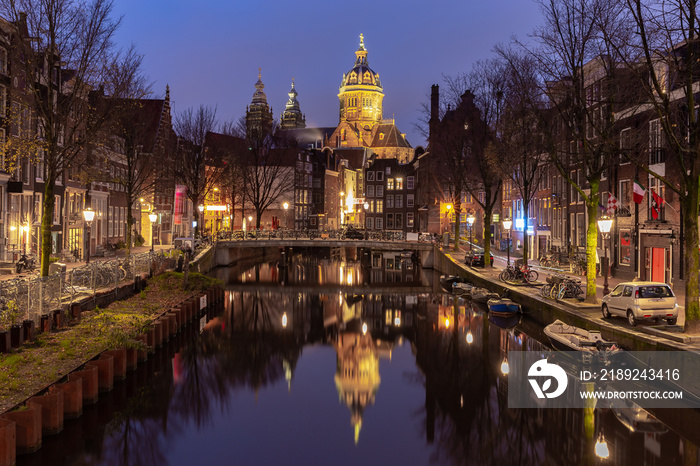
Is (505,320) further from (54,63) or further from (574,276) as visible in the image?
(54,63)

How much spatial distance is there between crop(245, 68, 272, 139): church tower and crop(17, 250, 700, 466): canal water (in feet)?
138

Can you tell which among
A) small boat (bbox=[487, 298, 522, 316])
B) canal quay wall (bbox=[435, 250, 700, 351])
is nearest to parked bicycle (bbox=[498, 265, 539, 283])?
canal quay wall (bbox=[435, 250, 700, 351])

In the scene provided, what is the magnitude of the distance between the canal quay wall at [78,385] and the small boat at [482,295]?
17644mm

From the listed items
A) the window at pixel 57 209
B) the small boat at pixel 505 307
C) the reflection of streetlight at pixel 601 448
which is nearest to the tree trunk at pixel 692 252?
the reflection of streetlight at pixel 601 448

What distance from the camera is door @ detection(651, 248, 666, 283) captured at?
122 feet

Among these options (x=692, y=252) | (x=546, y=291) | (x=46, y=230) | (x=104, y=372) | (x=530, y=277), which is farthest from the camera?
(x=530, y=277)

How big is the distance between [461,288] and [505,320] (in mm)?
11937

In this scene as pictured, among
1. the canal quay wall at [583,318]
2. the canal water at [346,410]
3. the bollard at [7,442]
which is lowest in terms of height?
the canal water at [346,410]

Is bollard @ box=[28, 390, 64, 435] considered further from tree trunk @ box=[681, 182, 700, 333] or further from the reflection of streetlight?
tree trunk @ box=[681, 182, 700, 333]

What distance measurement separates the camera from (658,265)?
37.7 meters

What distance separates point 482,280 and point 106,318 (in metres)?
27.0

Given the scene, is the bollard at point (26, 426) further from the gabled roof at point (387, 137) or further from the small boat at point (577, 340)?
the gabled roof at point (387, 137)

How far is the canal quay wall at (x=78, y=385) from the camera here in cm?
1495

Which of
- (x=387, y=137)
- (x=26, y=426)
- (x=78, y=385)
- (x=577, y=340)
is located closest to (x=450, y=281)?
(x=577, y=340)
